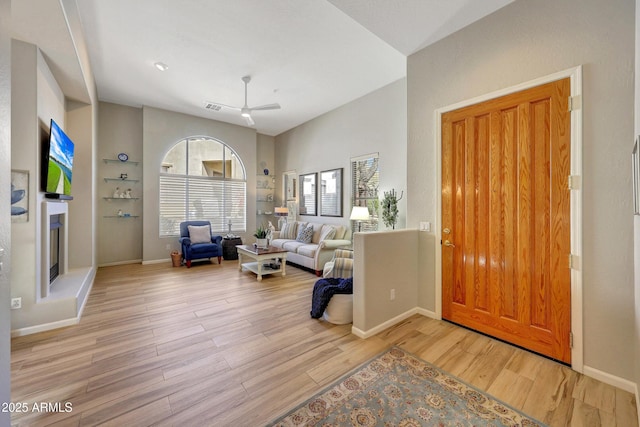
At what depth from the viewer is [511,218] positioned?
2.41m

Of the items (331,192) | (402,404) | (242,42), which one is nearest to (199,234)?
(331,192)

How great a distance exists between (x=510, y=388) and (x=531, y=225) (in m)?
1.34

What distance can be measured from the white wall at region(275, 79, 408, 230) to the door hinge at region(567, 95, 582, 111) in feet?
7.96

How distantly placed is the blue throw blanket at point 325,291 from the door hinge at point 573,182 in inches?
85.0

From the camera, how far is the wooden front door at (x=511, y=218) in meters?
2.14

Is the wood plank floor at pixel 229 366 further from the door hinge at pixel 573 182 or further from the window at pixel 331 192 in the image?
the window at pixel 331 192

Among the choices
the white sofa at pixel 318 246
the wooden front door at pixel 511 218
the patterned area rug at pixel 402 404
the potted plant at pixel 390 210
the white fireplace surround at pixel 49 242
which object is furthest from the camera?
the white sofa at pixel 318 246

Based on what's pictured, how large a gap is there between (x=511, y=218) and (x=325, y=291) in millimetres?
1988

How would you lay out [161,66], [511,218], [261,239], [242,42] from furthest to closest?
[261,239] < [161,66] < [242,42] < [511,218]

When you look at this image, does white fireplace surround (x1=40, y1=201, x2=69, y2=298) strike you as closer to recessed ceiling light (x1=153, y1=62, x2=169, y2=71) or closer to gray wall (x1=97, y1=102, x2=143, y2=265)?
gray wall (x1=97, y1=102, x2=143, y2=265)

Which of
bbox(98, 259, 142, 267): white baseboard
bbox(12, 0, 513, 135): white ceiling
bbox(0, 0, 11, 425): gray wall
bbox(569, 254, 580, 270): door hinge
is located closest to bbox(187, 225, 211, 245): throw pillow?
bbox(98, 259, 142, 267): white baseboard

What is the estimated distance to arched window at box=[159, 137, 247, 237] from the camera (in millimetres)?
6113

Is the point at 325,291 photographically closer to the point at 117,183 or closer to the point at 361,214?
the point at 361,214

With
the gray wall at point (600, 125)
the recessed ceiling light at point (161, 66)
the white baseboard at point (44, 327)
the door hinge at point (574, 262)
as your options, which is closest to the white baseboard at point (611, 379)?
the gray wall at point (600, 125)
